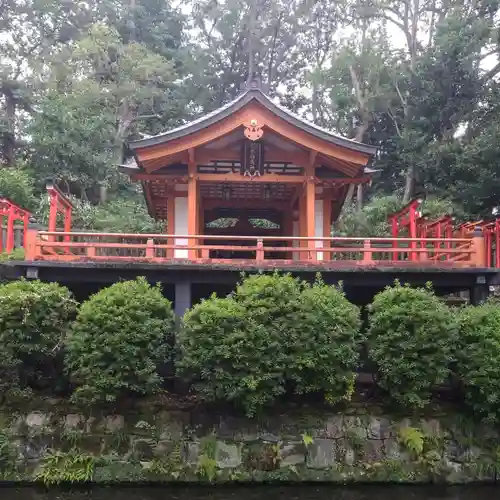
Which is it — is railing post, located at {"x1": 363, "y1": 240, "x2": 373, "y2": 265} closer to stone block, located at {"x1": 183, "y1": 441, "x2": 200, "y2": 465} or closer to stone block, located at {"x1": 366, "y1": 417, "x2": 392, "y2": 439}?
stone block, located at {"x1": 366, "y1": 417, "x2": 392, "y2": 439}

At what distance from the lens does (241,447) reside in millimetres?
10172

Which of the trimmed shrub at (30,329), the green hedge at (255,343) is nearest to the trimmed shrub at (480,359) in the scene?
the green hedge at (255,343)

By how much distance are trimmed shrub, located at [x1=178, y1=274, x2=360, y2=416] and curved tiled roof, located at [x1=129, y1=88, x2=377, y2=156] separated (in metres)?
4.90

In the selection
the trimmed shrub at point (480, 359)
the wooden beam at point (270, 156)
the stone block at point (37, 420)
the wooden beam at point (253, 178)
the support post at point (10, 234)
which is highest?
the wooden beam at point (270, 156)

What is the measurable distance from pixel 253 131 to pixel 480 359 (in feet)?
24.0

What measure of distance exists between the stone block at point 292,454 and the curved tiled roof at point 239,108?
722 centimetres

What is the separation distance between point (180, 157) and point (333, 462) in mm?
8208

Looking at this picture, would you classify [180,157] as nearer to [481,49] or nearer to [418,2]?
[481,49]

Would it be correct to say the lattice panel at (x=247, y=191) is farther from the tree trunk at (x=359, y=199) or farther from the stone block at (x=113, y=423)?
the tree trunk at (x=359, y=199)

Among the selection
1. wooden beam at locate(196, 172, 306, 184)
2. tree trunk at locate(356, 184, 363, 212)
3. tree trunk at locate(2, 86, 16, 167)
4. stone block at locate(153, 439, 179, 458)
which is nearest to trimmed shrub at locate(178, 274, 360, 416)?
stone block at locate(153, 439, 179, 458)

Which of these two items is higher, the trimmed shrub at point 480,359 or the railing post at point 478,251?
the railing post at point 478,251

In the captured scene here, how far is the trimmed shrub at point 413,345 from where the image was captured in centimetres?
997

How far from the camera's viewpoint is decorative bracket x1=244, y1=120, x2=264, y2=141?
13578 mm

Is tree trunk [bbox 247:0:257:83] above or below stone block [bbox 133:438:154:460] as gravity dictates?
above
